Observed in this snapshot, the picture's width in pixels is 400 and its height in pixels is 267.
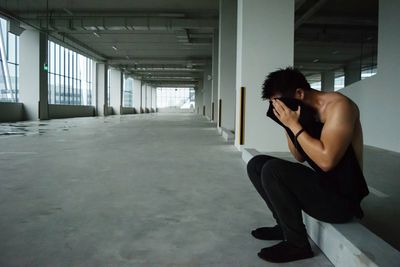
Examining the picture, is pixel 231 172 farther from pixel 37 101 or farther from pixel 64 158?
pixel 37 101

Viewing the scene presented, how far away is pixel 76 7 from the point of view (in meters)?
18.1

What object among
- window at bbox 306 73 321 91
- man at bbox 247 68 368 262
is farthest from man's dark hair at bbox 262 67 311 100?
window at bbox 306 73 321 91

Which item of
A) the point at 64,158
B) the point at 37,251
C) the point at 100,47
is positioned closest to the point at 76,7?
the point at 100,47

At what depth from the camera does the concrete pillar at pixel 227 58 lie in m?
13.1

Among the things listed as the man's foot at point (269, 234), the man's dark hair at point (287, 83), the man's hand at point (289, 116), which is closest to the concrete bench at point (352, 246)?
the man's foot at point (269, 234)

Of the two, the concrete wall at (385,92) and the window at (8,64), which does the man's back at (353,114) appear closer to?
the concrete wall at (385,92)

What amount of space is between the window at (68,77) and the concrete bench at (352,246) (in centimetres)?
2509

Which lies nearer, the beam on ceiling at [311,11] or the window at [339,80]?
the beam on ceiling at [311,11]

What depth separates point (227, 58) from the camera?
13.1 m

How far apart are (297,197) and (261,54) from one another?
17.1ft

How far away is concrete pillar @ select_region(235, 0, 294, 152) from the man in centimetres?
480

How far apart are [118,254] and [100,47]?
2805cm

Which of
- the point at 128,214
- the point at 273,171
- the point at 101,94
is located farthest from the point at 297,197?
the point at 101,94

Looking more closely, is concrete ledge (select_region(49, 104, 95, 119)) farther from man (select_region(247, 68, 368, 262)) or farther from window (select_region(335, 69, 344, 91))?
window (select_region(335, 69, 344, 91))
